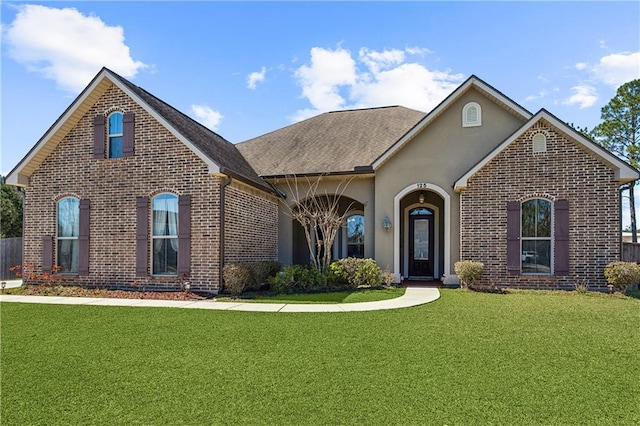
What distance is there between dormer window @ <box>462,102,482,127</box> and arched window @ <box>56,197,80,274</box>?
12282mm

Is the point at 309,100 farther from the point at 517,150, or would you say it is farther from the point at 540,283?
the point at 540,283

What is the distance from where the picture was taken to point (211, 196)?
35.9 ft

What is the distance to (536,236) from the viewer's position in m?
11.6

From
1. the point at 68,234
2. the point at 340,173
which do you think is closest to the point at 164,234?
the point at 68,234

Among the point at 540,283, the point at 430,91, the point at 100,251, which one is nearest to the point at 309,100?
the point at 430,91

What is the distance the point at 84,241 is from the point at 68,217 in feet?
3.57

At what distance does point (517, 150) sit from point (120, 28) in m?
12.0

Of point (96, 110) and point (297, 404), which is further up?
point (96, 110)

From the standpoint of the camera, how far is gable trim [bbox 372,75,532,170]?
40.3 feet

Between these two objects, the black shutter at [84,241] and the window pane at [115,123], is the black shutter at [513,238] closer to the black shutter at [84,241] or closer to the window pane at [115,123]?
the window pane at [115,123]

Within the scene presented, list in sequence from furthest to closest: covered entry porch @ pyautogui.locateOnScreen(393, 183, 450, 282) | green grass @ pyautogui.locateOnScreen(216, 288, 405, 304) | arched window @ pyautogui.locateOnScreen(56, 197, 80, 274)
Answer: covered entry porch @ pyautogui.locateOnScreen(393, 183, 450, 282) → arched window @ pyautogui.locateOnScreen(56, 197, 80, 274) → green grass @ pyautogui.locateOnScreen(216, 288, 405, 304)

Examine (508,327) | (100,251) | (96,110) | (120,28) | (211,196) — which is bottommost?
(508,327)

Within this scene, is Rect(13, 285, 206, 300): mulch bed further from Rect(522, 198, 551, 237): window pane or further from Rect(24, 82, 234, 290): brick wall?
Rect(522, 198, 551, 237): window pane

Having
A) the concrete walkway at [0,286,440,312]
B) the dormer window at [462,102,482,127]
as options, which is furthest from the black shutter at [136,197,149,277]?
the dormer window at [462,102,482,127]
